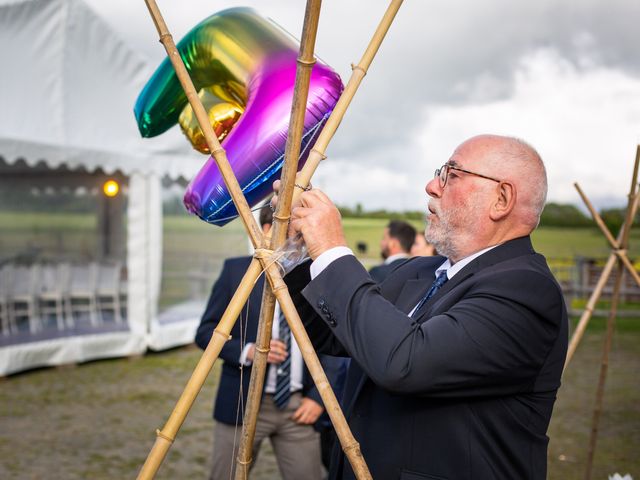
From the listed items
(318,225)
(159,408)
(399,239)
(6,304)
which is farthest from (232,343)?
(6,304)

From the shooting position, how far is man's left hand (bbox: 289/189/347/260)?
177cm

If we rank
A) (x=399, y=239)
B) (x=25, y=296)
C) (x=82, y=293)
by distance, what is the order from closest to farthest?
(x=399, y=239)
(x=25, y=296)
(x=82, y=293)

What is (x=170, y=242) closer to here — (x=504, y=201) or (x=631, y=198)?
(x=631, y=198)

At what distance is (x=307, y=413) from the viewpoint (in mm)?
3678

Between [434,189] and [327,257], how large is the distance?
47 cm

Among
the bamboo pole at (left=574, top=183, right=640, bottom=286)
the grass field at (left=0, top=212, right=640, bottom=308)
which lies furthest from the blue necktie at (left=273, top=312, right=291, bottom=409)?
the grass field at (left=0, top=212, right=640, bottom=308)

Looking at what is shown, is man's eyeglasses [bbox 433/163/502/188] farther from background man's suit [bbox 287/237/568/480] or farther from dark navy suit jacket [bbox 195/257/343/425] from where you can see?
dark navy suit jacket [bbox 195/257/343/425]

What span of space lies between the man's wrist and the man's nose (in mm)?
403

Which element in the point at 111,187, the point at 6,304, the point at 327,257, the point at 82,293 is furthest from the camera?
the point at 111,187

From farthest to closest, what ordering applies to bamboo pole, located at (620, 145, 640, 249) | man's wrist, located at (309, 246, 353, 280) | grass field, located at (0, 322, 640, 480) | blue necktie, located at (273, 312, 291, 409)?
grass field, located at (0, 322, 640, 480), bamboo pole, located at (620, 145, 640, 249), blue necktie, located at (273, 312, 291, 409), man's wrist, located at (309, 246, 353, 280)

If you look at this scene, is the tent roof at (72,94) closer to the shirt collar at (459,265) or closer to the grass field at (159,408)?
the grass field at (159,408)

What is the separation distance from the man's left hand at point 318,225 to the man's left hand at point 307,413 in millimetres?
2097

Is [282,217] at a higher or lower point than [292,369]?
higher

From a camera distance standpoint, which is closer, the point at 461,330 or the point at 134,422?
the point at 461,330
